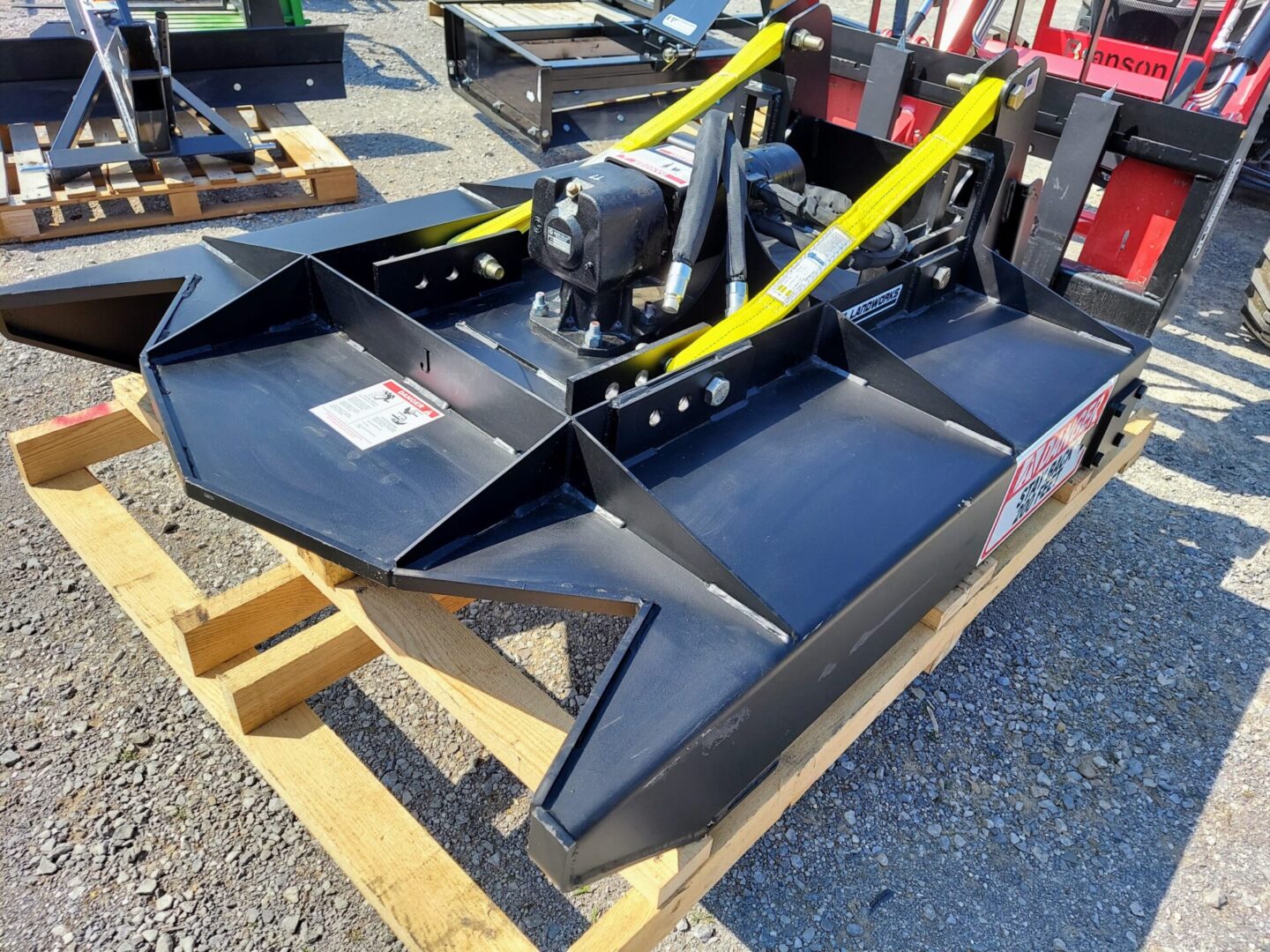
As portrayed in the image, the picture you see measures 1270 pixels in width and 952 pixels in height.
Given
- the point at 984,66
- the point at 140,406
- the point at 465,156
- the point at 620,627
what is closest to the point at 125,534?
the point at 140,406

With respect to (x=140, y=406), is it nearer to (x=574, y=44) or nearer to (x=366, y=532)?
(x=366, y=532)

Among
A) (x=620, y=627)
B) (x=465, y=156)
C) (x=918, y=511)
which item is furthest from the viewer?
(x=465, y=156)

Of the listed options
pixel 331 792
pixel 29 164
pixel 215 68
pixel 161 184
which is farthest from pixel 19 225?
pixel 331 792

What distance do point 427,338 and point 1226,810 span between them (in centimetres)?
202

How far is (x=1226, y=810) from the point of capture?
208 centimetres

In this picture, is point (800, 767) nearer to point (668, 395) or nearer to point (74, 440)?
point (668, 395)

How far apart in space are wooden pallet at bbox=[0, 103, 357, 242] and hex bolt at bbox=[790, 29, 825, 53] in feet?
8.18

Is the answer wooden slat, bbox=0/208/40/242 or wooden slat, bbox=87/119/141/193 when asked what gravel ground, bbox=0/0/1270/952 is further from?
wooden slat, bbox=87/119/141/193

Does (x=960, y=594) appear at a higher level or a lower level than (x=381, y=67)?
higher

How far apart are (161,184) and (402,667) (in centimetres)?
326

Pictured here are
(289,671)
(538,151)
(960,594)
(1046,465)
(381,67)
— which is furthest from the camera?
(381,67)

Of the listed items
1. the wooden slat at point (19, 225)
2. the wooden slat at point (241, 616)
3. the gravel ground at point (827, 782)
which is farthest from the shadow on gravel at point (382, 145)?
the wooden slat at point (241, 616)

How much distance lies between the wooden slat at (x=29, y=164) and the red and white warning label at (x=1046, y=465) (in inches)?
155

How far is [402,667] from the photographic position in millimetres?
1739
